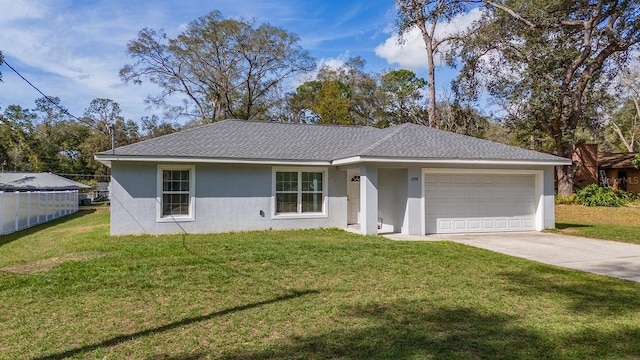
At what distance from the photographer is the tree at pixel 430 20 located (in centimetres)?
2691

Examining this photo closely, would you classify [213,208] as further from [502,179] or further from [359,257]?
[502,179]

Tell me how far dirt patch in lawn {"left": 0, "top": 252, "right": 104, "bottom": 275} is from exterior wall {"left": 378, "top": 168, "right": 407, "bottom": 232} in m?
8.39

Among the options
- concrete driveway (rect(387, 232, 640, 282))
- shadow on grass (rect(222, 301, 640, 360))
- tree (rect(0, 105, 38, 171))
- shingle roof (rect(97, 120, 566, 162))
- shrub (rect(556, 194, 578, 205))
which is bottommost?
shadow on grass (rect(222, 301, 640, 360))

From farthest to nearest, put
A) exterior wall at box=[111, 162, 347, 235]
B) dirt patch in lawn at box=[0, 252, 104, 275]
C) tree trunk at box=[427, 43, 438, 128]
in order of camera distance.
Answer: tree trunk at box=[427, 43, 438, 128] < exterior wall at box=[111, 162, 347, 235] < dirt patch in lawn at box=[0, 252, 104, 275]

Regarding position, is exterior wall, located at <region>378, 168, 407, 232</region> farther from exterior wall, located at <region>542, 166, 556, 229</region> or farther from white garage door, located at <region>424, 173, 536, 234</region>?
exterior wall, located at <region>542, 166, 556, 229</region>

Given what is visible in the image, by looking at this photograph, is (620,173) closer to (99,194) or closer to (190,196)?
(190,196)

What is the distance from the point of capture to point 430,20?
27844mm

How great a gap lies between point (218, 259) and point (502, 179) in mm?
9823

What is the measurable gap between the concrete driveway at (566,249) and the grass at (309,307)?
82 cm

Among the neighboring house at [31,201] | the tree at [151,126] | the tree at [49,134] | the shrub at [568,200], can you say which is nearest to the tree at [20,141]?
the tree at [49,134]

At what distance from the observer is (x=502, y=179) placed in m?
13.4

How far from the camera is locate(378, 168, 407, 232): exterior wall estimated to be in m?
12.7

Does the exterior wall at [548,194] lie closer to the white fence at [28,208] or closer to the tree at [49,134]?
the white fence at [28,208]

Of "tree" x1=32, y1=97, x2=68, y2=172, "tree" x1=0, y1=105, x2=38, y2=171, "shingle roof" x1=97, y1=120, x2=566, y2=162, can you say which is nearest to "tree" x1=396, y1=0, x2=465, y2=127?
"shingle roof" x1=97, y1=120, x2=566, y2=162
